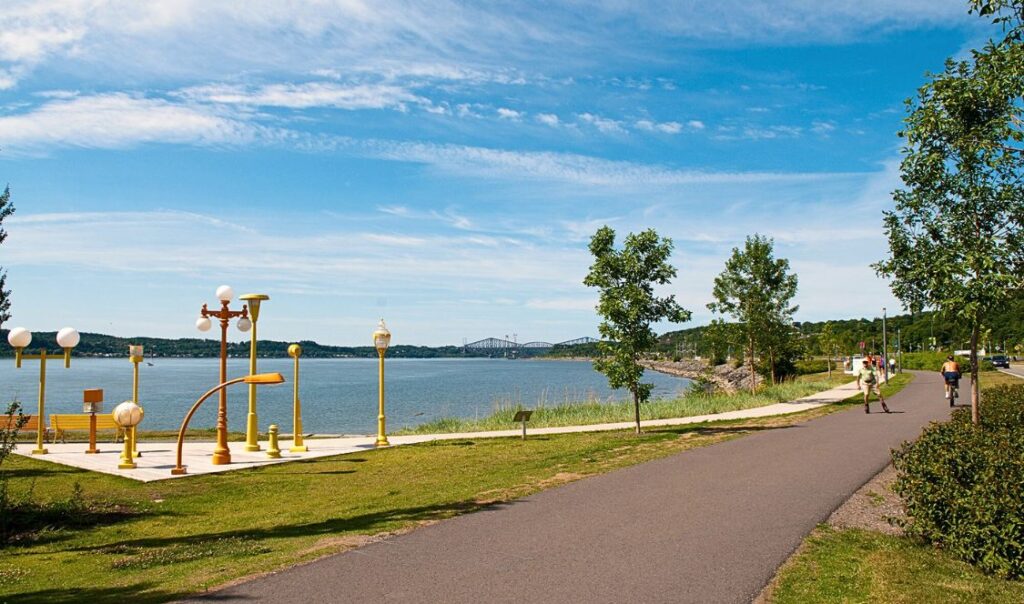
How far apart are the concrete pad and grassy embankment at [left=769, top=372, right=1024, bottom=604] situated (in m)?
10.9

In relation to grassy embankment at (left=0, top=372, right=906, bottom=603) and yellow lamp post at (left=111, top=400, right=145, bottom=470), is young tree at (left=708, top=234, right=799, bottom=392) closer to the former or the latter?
grassy embankment at (left=0, top=372, right=906, bottom=603)

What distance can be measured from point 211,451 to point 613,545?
12.4 meters

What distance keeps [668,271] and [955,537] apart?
1168 centimetres

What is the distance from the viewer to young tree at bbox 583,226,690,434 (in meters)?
17.5

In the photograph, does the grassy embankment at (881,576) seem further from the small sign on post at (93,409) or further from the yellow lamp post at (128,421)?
the small sign on post at (93,409)

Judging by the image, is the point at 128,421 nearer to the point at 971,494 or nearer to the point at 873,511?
the point at 873,511

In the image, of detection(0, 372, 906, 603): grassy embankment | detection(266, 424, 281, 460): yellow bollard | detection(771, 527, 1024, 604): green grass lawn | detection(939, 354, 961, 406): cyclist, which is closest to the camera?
detection(771, 527, 1024, 604): green grass lawn

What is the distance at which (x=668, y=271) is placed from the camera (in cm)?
1772

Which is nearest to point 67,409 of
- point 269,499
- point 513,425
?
point 513,425

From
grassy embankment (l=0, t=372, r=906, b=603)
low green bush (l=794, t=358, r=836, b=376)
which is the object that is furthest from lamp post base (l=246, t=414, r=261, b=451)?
low green bush (l=794, t=358, r=836, b=376)

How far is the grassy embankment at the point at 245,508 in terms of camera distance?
258 inches

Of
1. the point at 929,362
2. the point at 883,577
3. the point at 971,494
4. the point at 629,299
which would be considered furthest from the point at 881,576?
the point at 929,362

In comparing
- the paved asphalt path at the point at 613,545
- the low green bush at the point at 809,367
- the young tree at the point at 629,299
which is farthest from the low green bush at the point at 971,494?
the low green bush at the point at 809,367

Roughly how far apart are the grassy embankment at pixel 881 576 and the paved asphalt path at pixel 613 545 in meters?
0.24
